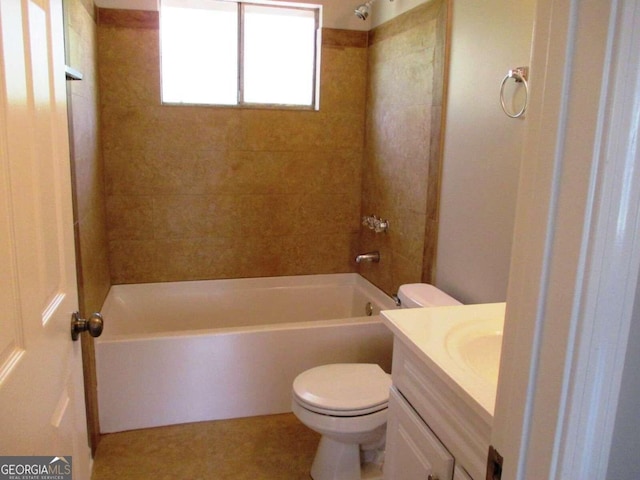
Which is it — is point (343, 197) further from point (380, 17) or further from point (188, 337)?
point (188, 337)

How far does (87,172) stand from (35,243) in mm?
1695

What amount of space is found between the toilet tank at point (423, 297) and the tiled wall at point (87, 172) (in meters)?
1.37

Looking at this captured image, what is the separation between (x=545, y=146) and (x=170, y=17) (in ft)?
9.90

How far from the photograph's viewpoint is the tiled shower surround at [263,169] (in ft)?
9.59

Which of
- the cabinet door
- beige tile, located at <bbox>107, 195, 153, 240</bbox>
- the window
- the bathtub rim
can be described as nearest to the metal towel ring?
the cabinet door

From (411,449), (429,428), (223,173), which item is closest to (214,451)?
(411,449)

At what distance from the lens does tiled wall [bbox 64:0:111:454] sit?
2.11 m

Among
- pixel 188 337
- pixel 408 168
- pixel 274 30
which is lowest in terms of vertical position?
pixel 188 337

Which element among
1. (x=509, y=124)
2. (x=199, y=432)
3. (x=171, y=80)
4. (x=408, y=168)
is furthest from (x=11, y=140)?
(x=171, y=80)

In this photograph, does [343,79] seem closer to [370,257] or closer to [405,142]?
[405,142]

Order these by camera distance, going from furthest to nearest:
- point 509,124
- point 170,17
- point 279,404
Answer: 1. point 170,17
2. point 279,404
3. point 509,124

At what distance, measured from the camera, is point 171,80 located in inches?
124

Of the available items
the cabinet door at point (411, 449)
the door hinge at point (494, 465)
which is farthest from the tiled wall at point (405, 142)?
the door hinge at point (494, 465)

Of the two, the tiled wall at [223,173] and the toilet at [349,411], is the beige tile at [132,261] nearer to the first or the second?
the tiled wall at [223,173]
